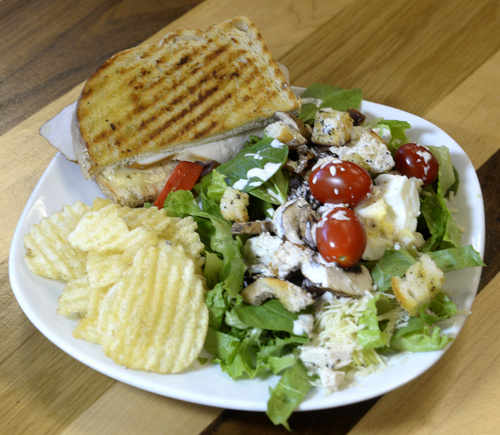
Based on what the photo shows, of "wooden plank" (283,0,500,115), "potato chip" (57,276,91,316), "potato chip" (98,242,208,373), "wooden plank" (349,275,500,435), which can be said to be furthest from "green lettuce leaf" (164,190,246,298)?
"wooden plank" (283,0,500,115)

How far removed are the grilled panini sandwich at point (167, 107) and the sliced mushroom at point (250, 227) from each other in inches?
22.0

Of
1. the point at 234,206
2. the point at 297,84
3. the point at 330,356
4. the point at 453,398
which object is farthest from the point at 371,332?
the point at 297,84

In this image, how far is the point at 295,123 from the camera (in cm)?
252

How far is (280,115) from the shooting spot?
8.50 feet

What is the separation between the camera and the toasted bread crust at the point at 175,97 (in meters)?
2.56

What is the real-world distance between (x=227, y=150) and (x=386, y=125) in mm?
708

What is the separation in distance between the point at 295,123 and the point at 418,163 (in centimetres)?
54

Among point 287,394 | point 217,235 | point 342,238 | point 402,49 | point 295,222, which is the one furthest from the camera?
point 402,49

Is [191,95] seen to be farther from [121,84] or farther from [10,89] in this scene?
[10,89]

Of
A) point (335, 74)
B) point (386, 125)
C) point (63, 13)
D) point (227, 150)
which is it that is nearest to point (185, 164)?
point (227, 150)

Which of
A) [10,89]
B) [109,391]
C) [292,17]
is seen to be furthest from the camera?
[292,17]

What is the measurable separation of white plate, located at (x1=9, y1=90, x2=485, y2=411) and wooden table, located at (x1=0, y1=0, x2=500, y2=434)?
0.18 metres

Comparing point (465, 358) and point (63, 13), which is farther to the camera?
point (63, 13)

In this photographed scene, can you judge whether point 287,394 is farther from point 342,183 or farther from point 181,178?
point 181,178
